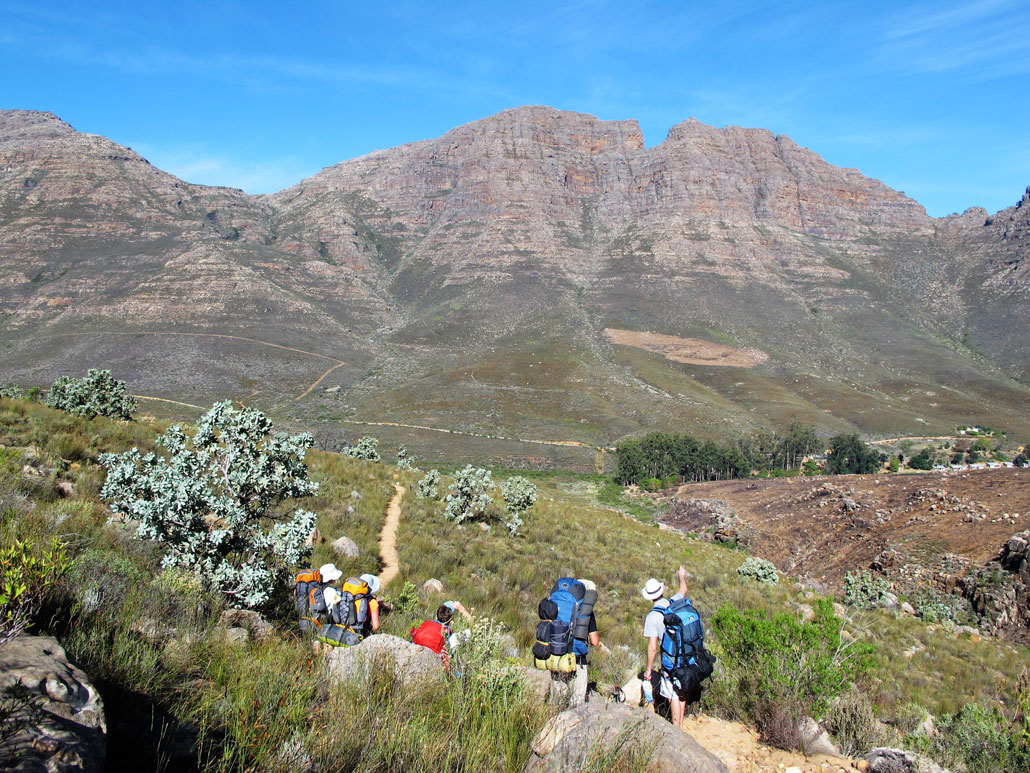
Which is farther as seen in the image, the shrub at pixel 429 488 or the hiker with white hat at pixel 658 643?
the shrub at pixel 429 488

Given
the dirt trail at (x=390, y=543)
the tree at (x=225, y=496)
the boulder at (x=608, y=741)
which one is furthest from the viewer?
the dirt trail at (x=390, y=543)

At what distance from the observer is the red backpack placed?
6105 millimetres

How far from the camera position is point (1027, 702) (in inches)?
227

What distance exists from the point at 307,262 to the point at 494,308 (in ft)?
157

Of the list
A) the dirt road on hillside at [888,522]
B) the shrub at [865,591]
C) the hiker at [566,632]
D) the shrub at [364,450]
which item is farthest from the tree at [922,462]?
the hiker at [566,632]

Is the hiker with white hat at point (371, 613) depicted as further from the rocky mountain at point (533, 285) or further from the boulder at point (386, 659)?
the rocky mountain at point (533, 285)

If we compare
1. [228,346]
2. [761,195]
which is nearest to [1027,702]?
[228,346]

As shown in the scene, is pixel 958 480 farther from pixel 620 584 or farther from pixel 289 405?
pixel 289 405

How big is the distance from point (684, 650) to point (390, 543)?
7.87 m

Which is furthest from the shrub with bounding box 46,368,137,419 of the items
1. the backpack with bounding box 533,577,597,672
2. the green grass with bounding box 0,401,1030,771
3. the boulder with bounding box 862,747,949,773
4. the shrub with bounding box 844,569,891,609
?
the shrub with bounding box 844,569,891,609

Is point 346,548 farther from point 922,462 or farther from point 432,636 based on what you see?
point 922,462

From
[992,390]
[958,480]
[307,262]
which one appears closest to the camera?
[958,480]

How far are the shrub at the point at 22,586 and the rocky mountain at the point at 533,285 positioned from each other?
206ft

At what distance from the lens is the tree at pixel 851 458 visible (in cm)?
5569
